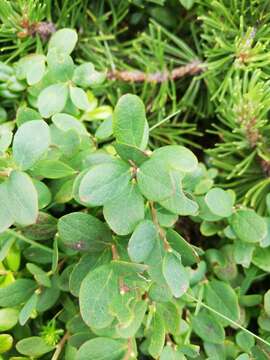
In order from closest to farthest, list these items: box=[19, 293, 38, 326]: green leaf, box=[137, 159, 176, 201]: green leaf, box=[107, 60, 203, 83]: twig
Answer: box=[137, 159, 176, 201]: green leaf → box=[19, 293, 38, 326]: green leaf → box=[107, 60, 203, 83]: twig

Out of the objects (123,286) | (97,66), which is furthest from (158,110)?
(123,286)

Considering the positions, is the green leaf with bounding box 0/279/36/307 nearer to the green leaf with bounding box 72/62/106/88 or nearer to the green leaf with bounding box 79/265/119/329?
the green leaf with bounding box 79/265/119/329

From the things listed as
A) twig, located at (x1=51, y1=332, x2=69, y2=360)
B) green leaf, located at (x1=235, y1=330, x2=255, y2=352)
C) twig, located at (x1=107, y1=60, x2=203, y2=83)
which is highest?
twig, located at (x1=107, y1=60, x2=203, y2=83)

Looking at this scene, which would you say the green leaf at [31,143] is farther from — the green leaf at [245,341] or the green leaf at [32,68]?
the green leaf at [245,341]

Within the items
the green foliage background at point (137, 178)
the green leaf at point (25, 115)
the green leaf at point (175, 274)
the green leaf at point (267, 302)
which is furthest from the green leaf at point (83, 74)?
the green leaf at point (267, 302)

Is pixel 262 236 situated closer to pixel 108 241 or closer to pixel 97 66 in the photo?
pixel 108 241

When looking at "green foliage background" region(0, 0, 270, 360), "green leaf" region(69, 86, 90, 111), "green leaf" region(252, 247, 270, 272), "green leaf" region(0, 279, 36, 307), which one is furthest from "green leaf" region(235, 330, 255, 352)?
"green leaf" region(69, 86, 90, 111)

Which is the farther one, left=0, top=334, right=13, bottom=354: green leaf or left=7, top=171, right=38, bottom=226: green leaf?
left=0, top=334, right=13, bottom=354: green leaf

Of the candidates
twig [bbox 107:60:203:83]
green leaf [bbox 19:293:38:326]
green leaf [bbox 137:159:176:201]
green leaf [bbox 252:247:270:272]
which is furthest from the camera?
twig [bbox 107:60:203:83]
